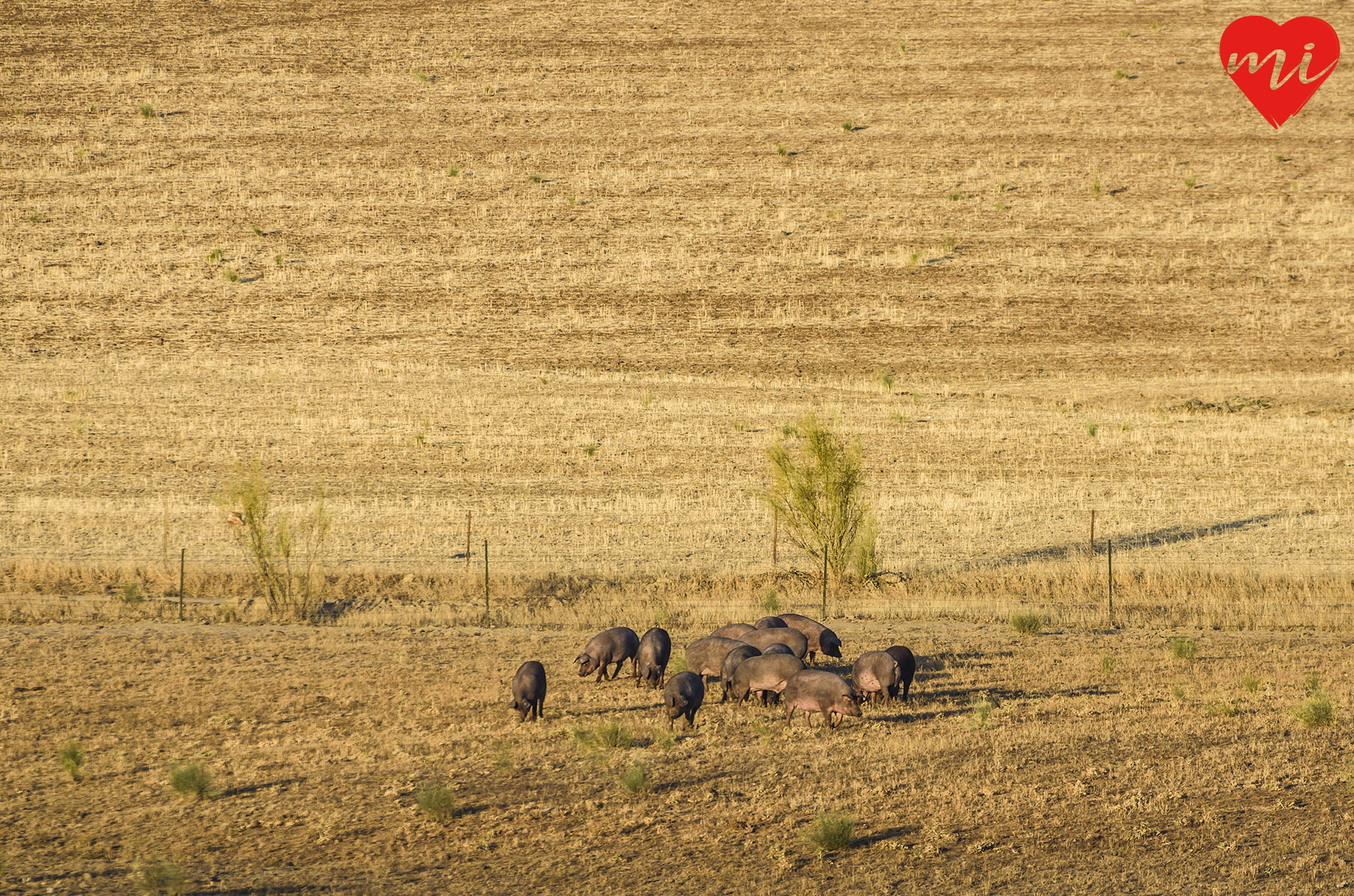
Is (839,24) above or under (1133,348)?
above

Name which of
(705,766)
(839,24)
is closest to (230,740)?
(705,766)

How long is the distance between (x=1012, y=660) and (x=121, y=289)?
42.7 metres

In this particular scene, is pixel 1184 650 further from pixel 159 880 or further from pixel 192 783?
pixel 159 880

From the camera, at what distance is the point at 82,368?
146ft

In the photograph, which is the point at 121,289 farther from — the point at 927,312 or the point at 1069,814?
the point at 1069,814

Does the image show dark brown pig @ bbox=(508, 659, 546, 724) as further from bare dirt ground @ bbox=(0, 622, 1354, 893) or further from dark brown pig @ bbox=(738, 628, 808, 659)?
dark brown pig @ bbox=(738, 628, 808, 659)

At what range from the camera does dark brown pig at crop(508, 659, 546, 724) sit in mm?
15242

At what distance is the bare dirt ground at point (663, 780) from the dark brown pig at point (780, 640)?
1316mm

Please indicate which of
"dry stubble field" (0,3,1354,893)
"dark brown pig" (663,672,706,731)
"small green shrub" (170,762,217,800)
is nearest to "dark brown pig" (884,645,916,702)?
"dry stubble field" (0,3,1354,893)

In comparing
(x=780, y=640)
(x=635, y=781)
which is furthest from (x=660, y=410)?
(x=635, y=781)

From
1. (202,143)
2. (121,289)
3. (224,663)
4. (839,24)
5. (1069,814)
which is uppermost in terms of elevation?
(839,24)

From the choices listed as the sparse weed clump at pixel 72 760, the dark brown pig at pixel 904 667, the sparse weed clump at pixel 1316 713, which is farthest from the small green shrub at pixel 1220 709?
the sparse weed clump at pixel 72 760

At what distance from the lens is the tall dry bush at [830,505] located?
26047 millimetres

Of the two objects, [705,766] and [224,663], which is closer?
[705,766]
